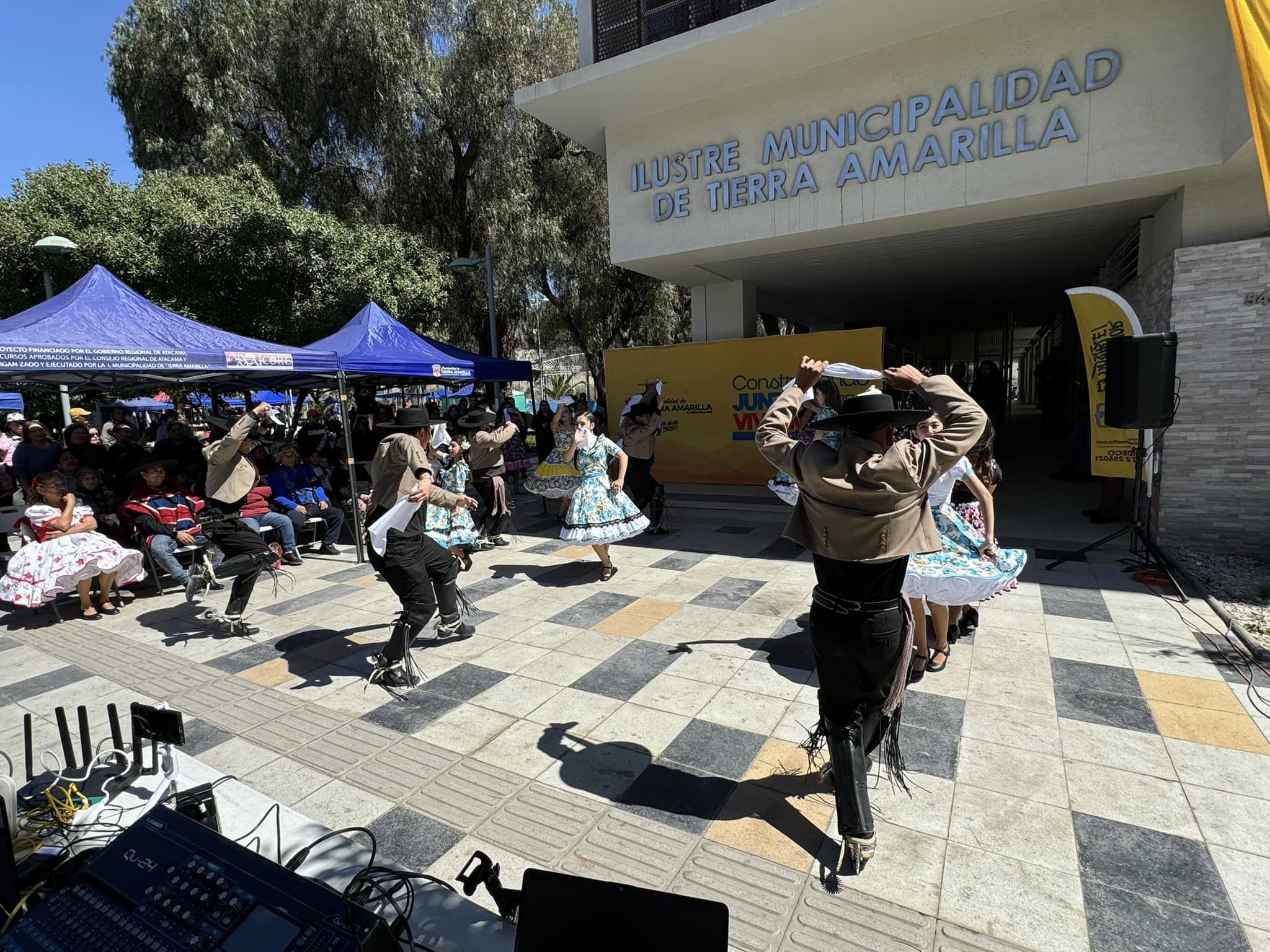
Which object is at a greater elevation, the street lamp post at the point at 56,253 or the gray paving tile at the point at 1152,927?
the street lamp post at the point at 56,253

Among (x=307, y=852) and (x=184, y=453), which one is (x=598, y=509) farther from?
(x=184, y=453)

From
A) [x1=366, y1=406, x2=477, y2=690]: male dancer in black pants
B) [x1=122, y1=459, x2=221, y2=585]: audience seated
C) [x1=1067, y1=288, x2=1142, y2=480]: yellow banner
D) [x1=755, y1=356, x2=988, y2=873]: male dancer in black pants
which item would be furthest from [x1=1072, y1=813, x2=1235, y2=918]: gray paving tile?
[x1=122, y1=459, x2=221, y2=585]: audience seated

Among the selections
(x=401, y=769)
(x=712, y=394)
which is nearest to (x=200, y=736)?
(x=401, y=769)

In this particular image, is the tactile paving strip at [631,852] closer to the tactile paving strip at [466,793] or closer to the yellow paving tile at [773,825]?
the yellow paving tile at [773,825]

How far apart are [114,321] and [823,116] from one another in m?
9.09

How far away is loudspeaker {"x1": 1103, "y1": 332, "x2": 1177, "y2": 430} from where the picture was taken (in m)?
5.75

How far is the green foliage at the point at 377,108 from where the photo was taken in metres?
15.5

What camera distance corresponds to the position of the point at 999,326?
24344mm

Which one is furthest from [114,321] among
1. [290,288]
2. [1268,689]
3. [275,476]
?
[1268,689]

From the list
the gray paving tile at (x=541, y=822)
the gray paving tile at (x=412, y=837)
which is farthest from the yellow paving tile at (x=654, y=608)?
the gray paving tile at (x=412, y=837)

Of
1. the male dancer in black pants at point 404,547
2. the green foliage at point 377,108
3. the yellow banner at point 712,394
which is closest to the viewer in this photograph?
the male dancer in black pants at point 404,547

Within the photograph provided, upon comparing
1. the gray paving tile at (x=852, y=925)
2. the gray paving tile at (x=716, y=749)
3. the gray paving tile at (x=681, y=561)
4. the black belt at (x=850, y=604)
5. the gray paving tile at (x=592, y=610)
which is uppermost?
the black belt at (x=850, y=604)

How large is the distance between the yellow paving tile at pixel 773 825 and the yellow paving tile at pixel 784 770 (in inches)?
2.5

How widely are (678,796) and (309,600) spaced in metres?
4.98
